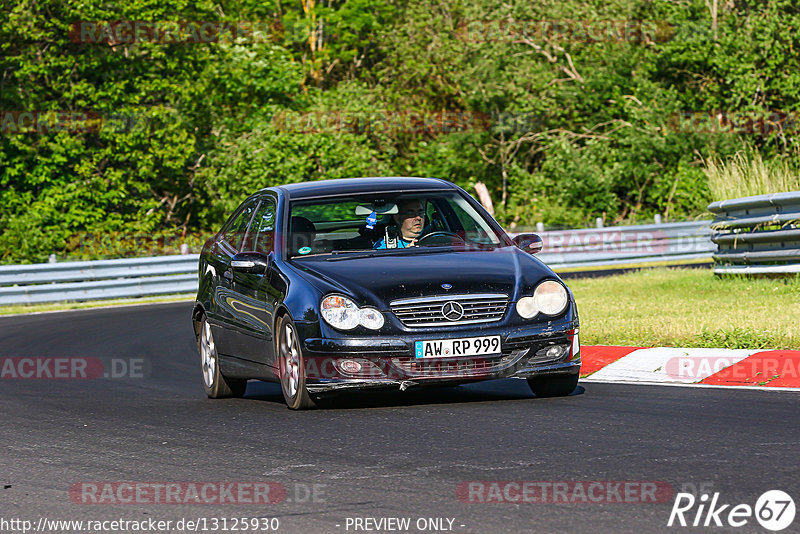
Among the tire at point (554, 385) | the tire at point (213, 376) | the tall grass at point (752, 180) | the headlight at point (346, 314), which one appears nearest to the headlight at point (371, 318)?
the headlight at point (346, 314)

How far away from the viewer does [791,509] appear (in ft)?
17.1

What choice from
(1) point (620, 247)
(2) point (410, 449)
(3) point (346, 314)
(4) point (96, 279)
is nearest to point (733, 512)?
(2) point (410, 449)

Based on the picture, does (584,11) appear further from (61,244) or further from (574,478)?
(574,478)

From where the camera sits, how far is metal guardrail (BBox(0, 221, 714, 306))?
85.7 feet

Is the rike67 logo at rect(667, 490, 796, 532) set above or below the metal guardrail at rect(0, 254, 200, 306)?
above

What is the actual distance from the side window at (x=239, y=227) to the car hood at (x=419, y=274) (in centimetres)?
150

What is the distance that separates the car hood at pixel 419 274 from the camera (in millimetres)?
8508

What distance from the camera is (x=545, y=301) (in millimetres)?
8719
